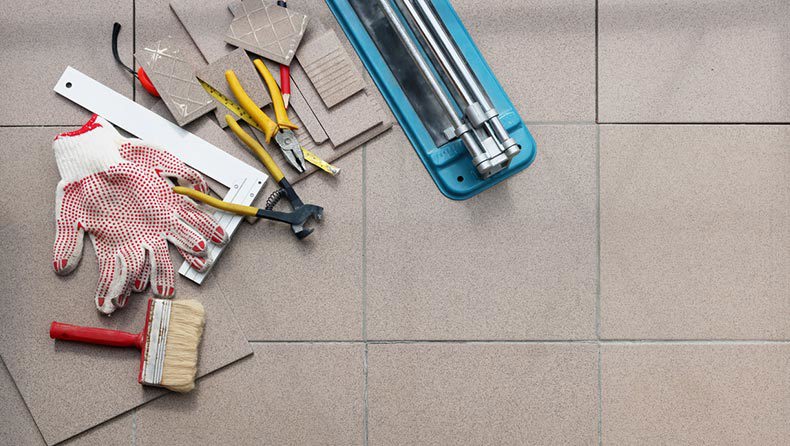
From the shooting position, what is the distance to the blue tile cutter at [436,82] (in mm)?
1338

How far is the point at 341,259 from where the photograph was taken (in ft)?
4.45

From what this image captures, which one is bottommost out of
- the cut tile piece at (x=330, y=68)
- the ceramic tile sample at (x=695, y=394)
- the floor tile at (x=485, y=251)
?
the ceramic tile sample at (x=695, y=394)

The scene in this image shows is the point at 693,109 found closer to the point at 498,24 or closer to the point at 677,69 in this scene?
the point at 677,69

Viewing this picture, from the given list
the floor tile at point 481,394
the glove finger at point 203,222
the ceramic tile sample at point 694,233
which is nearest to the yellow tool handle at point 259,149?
the glove finger at point 203,222

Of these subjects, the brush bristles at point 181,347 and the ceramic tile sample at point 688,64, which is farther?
the ceramic tile sample at point 688,64

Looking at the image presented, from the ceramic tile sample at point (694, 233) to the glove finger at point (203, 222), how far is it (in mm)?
765

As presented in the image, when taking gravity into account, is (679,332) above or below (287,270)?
below

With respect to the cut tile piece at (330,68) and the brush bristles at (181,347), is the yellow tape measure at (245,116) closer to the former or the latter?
the cut tile piece at (330,68)

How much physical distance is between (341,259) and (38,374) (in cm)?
63

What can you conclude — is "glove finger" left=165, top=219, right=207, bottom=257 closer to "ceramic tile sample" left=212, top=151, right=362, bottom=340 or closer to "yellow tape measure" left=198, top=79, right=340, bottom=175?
"ceramic tile sample" left=212, top=151, right=362, bottom=340

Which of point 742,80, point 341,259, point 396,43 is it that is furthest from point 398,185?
point 742,80

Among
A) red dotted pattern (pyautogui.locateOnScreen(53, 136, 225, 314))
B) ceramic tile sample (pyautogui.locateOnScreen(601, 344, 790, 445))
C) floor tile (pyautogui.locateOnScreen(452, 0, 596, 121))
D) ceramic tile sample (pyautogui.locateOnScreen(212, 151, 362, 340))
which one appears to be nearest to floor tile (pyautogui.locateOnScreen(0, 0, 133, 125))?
red dotted pattern (pyautogui.locateOnScreen(53, 136, 225, 314))

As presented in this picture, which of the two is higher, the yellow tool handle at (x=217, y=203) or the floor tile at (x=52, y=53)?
the floor tile at (x=52, y=53)

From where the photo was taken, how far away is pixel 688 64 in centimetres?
140
